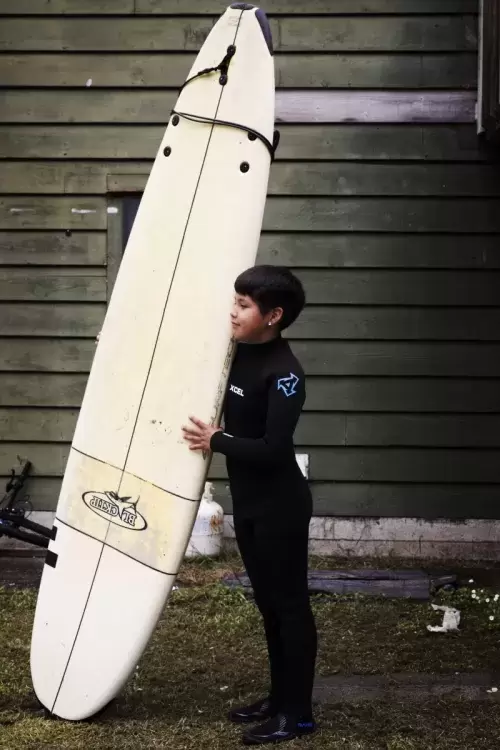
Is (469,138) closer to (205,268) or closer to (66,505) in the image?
(205,268)

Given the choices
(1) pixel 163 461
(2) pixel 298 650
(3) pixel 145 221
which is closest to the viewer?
(2) pixel 298 650

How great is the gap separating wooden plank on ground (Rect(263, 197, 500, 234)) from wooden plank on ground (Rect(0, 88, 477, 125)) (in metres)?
0.44

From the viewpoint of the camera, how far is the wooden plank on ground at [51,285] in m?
4.70

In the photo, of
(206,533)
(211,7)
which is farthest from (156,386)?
(211,7)

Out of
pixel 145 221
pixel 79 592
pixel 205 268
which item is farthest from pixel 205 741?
pixel 145 221

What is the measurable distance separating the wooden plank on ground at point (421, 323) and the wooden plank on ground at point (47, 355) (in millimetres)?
1264

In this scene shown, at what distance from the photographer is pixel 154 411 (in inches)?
104

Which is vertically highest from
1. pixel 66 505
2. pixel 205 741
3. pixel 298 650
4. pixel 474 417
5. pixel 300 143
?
pixel 300 143

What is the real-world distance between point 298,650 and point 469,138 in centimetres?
324

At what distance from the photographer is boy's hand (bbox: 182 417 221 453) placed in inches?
98.0

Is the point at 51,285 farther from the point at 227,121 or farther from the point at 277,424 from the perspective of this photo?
the point at 277,424

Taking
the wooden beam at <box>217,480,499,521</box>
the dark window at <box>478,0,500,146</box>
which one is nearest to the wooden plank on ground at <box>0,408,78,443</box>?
the wooden beam at <box>217,480,499,521</box>

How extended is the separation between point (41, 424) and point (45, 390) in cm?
20

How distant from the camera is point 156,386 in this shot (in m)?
2.65
